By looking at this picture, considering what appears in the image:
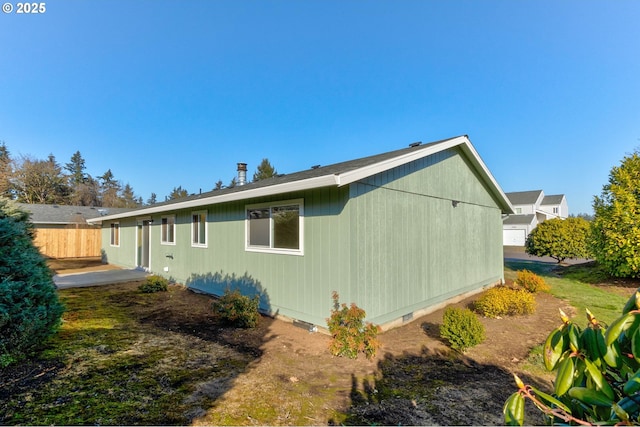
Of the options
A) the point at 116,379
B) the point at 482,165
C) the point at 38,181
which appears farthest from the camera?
the point at 38,181

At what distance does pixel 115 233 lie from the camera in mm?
16453

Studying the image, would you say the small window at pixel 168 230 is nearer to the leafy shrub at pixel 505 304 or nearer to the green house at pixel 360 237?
the green house at pixel 360 237

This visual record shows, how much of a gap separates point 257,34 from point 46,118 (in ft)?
35.4

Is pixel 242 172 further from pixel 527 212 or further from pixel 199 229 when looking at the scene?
pixel 527 212

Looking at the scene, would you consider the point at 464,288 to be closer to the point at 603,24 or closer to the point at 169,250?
the point at 603,24

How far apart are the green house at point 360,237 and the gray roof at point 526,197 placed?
119 ft

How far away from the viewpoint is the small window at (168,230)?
10977mm

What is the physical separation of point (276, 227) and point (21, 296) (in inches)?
165

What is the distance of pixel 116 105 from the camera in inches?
541

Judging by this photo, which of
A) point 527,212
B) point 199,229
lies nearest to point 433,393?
point 199,229

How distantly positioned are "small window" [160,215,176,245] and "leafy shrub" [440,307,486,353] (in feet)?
32.7

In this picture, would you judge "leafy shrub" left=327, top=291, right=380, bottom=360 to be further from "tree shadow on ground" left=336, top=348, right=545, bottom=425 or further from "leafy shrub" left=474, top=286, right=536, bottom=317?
"leafy shrub" left=474, top=286, right=536, bottom=317

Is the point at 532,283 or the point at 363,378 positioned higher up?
the point at 532,283

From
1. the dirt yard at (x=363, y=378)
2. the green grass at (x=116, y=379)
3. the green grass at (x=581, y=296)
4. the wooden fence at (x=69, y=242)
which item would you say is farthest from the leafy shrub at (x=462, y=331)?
the wooden fence at (x=69, y=242)
